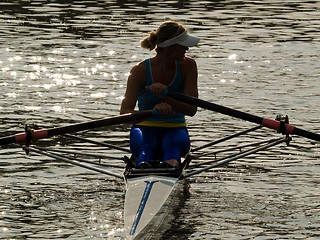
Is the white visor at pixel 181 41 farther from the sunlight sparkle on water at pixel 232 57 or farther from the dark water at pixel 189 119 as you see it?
the sunlight sparkle on water at pixel 232 57

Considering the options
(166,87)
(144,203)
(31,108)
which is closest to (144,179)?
(144,203)

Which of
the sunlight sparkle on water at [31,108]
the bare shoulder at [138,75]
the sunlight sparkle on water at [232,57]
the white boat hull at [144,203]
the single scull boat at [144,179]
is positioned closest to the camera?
the white boat hull at [144,203]

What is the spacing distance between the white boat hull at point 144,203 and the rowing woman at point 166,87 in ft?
1.76

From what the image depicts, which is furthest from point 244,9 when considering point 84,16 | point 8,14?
point 8,14

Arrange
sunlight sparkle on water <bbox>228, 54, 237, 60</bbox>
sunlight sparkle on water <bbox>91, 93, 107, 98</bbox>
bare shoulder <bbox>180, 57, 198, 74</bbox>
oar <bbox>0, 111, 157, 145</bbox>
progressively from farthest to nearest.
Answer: sunlight sparkle on water <bbox>228, 54, 237, 60</bbox> < sunlight sparkle on water <bbox>91, 93, 107, 98</bbox> < bare shoulder <bbox>180, 57, 198, 74</bbox> < oar <bbox>0, 111, 157, 145</bbox>

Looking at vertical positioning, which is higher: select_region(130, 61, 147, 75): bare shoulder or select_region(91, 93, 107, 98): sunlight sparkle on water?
select_region(130, 61, 147, 75): bare shoulder

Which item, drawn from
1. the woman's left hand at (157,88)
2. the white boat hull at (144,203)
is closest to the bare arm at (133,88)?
the woman's left hand at (157,88)

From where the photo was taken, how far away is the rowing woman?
10797mm

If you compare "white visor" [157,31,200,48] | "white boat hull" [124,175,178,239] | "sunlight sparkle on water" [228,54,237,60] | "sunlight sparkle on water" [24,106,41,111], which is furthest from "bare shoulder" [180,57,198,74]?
"sunlight sparkle on water" [228,54,237,60]

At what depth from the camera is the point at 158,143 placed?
440 inches

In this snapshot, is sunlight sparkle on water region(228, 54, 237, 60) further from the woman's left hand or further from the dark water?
the woman's left hand

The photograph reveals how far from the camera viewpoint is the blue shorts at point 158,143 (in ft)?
35.6

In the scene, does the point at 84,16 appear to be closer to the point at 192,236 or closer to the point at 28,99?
the point at 28,99

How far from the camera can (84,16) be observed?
3058 cm
